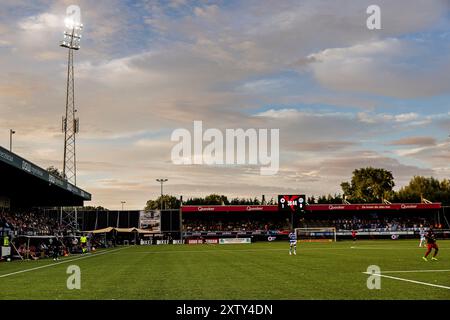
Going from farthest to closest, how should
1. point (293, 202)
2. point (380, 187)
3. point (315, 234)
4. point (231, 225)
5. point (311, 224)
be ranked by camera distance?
point (380, 187) < point (311, 224) < point (231, 225) < point (315, 234) < point (293, 202)

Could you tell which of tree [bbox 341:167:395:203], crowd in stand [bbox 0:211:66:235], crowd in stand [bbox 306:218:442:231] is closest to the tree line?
tree [bbox 341:167:395:203]

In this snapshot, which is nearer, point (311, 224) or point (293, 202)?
point (293, 202)

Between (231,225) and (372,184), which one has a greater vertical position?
(372,184)

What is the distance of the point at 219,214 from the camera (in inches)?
3666

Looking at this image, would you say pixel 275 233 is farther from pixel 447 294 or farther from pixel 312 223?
pixel 447 294

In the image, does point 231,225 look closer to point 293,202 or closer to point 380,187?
point 293,202

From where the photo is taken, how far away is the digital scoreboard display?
71875mm

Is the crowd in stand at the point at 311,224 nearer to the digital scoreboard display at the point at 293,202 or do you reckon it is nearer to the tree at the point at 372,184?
the digital scoreboard display at the point at 293,202

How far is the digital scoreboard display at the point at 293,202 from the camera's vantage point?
71.9m

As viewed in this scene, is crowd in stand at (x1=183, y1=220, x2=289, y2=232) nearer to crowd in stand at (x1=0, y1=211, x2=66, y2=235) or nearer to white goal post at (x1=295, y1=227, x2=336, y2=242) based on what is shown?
white goal post at (x1=295, y1=227, x2=336, y2=242)

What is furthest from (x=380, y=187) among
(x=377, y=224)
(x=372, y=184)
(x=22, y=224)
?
(x=22, y=224)

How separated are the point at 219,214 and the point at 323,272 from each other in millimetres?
72970

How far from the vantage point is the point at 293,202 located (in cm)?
7231
